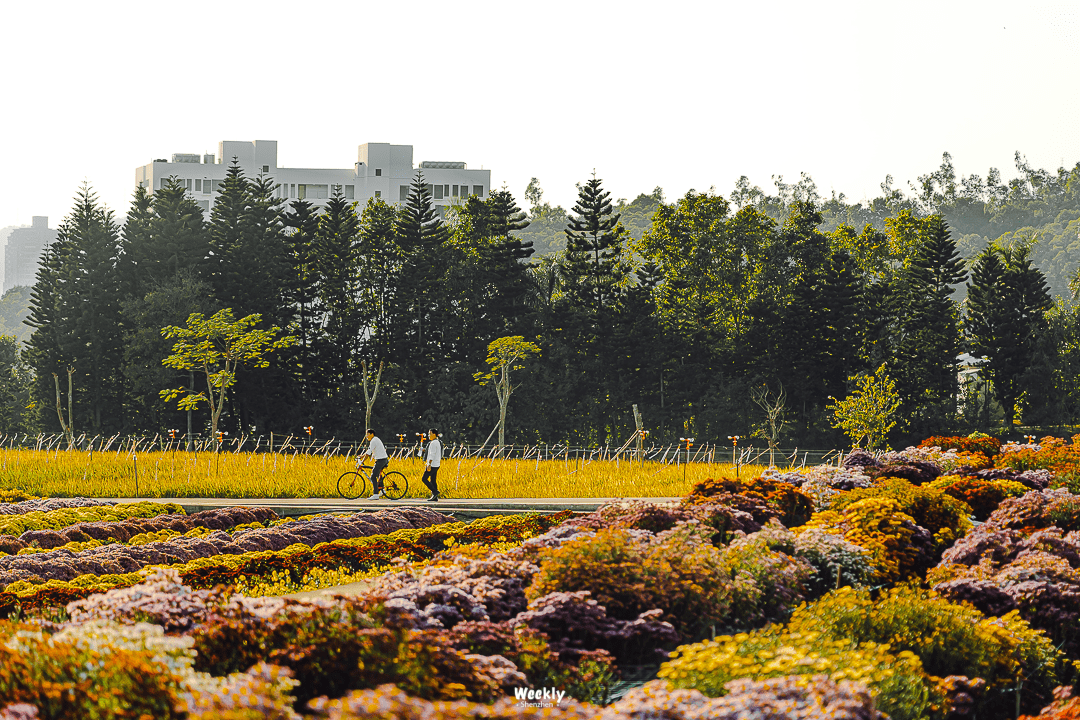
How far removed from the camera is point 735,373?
4259 centimetres

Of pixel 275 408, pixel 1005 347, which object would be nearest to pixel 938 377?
pixel 1005 347

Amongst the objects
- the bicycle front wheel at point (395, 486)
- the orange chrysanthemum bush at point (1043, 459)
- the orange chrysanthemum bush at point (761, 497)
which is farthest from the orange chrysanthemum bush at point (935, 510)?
the bicycle front wheel at point (395, 486)

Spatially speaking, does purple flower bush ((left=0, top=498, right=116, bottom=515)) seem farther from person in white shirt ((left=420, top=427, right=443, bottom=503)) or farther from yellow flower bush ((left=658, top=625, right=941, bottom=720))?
yellow flower bush ((left=658, top=625, right=941, bottom=720))

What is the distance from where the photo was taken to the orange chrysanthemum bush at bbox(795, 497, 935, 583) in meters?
8.05

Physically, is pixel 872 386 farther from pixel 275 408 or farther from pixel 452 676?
pixel 452 676

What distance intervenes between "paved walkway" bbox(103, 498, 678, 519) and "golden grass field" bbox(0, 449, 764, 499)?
0.75 meters

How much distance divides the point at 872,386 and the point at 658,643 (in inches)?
1300

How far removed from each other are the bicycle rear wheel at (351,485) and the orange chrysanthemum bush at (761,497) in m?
7.97

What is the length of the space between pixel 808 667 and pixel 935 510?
5.81m

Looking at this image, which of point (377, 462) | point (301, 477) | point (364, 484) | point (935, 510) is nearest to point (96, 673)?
point (935, 510)

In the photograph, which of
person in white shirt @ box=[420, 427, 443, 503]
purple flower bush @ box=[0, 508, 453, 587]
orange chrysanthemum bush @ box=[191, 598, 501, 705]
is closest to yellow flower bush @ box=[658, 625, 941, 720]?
orange chrysanthemum bush @ box=[191, 598, 501, 705]

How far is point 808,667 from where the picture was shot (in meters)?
4.61

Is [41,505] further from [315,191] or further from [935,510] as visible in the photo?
[315,191]

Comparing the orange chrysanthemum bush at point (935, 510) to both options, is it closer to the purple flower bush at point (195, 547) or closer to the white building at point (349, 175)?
the purple flower bush at point (195, 547)
